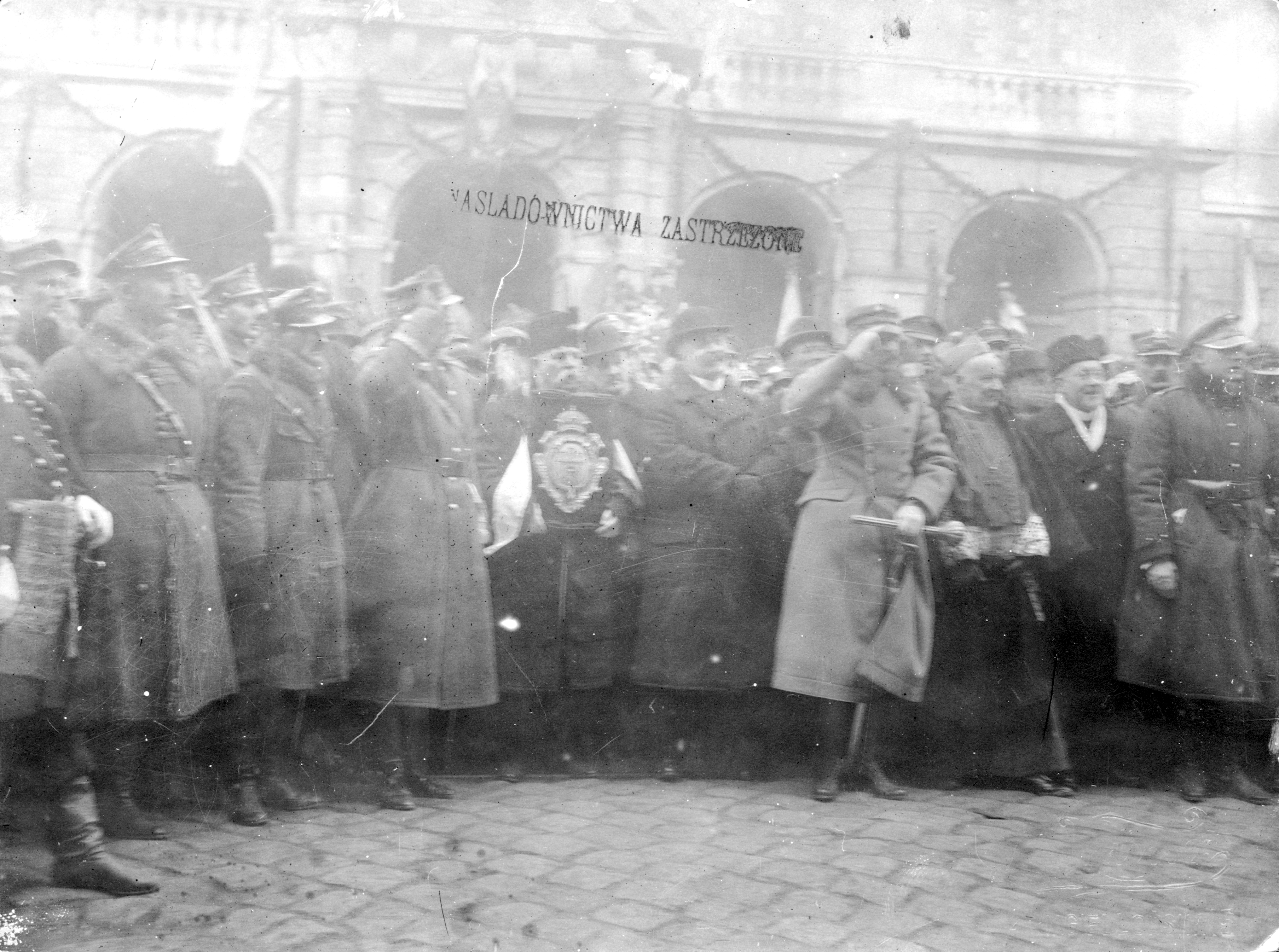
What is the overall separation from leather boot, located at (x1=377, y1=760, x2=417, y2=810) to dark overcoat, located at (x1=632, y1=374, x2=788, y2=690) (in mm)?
776

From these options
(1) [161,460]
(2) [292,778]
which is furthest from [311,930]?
(1) [161,460]

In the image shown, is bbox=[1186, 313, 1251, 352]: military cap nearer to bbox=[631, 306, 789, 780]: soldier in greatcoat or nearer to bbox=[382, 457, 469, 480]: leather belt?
bbox=[631, 306, 789, 780]: soldier in greatcoat

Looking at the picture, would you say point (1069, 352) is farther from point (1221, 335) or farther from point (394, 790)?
point (394, 790)

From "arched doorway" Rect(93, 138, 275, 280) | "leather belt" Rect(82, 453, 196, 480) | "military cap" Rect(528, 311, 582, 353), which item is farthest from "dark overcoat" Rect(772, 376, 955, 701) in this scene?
"leather belt" Rect(82, 453, 196, 480)

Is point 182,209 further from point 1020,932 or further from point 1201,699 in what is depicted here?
point 1201,699

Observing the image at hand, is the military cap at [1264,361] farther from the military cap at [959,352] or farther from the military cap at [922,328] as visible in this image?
the military cap at [922,328]

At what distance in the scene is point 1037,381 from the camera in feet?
11.6

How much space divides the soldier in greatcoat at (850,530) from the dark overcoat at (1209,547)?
812 millimetres

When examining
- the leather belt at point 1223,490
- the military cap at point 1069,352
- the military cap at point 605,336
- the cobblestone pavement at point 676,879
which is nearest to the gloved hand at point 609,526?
the military cap at point 605,336

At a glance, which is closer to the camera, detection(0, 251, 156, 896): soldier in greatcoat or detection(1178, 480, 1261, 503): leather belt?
detection(0, 251, 156, 896): soldier in greatcoat

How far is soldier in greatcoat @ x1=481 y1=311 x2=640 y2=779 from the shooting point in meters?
3.34

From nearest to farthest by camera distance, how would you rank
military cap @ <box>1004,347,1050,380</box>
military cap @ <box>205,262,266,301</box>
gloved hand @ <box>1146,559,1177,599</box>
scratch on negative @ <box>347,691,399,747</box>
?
military cap @ <box>205,262,266,301</box>
scratch on negative @ <box>347,691,399,747</box>
military cap @ <box>1004,347,1050,380</box>
gloved hand @ <box>1146,559,1177,599</box>

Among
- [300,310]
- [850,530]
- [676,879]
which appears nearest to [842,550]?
[850,530]

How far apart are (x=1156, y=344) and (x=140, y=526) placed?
10.6ft
